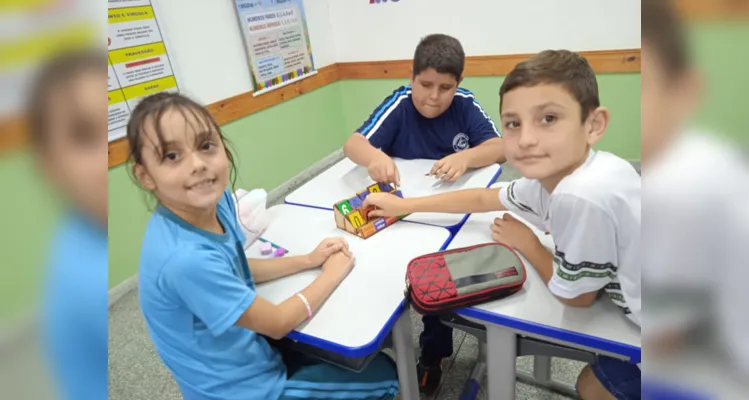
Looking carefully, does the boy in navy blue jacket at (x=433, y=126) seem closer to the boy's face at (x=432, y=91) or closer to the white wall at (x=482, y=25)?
the boy's face at (x=432, y=91)

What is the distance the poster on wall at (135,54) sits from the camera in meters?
2.15

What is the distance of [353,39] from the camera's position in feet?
12.0

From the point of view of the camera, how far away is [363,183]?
1639mm

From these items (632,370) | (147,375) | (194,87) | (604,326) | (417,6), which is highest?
(417,6)

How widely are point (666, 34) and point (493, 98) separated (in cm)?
332

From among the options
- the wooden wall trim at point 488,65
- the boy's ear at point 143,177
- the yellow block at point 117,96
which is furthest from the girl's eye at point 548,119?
the yellow block at point 117,96

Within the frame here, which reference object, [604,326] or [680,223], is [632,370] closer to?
[604,326]

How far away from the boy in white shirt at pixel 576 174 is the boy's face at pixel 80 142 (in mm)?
737

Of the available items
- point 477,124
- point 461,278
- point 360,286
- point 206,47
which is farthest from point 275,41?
point 461,278

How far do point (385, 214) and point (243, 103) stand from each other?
198cm

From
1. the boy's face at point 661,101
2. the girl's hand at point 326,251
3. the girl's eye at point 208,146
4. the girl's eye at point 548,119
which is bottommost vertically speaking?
the girl's hand at point 326,251

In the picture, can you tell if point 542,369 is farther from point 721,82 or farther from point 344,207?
point 721,82

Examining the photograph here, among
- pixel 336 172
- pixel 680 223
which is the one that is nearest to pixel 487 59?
pixel 336 172

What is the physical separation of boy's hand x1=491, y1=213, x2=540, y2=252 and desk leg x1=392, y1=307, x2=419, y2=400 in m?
0.30
